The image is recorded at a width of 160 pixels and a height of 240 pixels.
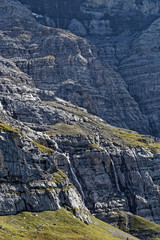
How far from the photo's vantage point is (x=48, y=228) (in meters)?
158

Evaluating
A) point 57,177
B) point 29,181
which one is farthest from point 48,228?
point 57,177

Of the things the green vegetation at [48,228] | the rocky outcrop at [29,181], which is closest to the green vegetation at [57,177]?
the rocky outcrop at [29,181]

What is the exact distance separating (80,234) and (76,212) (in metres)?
19.7

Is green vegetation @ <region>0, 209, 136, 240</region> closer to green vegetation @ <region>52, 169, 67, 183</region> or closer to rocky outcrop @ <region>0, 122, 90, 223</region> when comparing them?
rocky outcrop @ <region>0, 122, 90, 223</region>

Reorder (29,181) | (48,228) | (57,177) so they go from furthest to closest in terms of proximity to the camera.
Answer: (57,177), (29,181), (48,228)

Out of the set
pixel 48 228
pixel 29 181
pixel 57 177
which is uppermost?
pixel 29 181

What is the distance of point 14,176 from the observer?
17238 centimetres

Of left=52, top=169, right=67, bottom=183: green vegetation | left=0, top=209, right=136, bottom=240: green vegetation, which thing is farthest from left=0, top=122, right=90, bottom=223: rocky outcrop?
left=0, top=209, right=136, bottom=240: green vegetation

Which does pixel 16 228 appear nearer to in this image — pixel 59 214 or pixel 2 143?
pixel 59 214

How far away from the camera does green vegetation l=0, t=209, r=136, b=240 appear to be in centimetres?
14388

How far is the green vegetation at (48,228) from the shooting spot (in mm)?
143875

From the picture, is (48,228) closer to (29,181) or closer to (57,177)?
(29,181)

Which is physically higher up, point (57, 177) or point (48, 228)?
point (57, 177)

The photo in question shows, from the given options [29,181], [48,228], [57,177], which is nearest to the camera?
[48,228]
